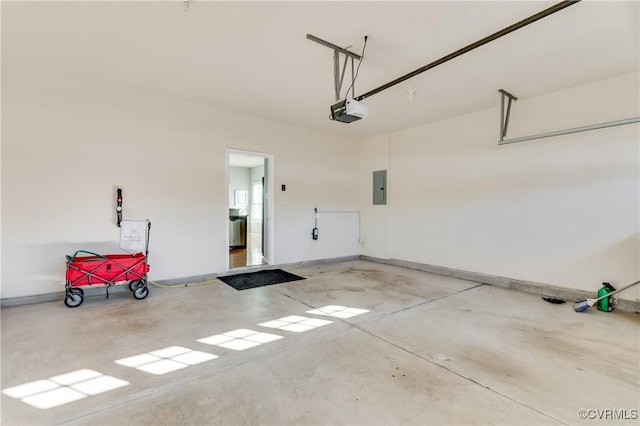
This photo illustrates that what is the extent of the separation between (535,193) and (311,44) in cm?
376

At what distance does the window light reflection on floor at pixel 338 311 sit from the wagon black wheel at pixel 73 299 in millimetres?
2742

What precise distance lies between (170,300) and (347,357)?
2.54 meters

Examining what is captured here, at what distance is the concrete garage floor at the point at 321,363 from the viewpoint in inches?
65.7

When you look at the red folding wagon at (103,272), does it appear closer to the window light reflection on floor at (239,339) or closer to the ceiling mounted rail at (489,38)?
the window light reflection on floor at (239,339)

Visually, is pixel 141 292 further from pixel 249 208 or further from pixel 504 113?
pixel 249 208

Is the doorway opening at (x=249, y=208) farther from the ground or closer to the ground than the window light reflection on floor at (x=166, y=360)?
farther from the ground

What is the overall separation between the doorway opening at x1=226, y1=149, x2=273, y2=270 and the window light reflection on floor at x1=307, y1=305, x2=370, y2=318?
230cm

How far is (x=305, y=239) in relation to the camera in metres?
5.93

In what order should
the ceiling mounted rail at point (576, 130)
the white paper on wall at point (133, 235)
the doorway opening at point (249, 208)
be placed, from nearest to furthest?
1. the ceiling mounted rail at point (576, 130)
2. the white paper on wall at point (133, 235)
3. the doorway opening at point (249, 208)

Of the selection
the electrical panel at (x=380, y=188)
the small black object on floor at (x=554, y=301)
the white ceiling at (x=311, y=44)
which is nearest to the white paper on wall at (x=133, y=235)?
the white ceiling at (x=311, y=44)

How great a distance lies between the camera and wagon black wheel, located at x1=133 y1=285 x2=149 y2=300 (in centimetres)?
362

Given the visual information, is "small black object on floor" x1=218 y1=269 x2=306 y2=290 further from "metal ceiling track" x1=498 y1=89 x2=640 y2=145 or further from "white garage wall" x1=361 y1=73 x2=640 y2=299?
"metal ceiling track" x1=498 y1=89 x2=640 y2=145

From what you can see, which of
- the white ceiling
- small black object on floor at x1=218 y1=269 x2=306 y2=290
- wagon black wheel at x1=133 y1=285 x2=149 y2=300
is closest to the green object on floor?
the white ceiling

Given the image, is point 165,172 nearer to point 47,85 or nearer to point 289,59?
point 47,85
